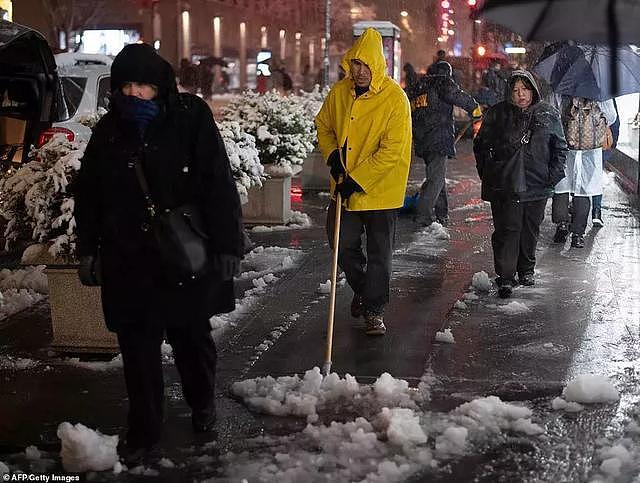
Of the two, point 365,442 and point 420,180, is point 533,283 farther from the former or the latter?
point 420,180

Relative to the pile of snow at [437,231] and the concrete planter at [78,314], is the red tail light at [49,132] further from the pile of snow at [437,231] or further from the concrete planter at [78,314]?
the concrete planter at [78,314]

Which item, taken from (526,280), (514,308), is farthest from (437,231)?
(514,308)

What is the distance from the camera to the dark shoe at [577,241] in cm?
1043

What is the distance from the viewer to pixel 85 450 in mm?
4812

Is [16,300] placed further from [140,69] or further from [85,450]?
[140,69]

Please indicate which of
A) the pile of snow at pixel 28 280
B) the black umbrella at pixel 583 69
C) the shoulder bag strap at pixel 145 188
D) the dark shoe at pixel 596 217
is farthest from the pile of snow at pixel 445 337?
the dark shoe at pixel 596 217

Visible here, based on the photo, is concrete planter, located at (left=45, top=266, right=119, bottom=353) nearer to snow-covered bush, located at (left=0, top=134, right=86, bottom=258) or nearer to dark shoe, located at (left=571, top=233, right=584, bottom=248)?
snow-covered bush, located at (left=0, top=134, right=86, bottom=258)

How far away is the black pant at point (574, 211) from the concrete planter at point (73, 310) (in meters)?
5.74

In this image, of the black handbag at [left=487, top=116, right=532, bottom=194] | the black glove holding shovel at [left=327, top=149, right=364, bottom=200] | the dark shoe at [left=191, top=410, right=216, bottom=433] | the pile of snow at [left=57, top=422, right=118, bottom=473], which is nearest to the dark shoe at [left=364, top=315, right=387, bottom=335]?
the black glove holding shovel at [left=327, top=149, right=364, bottom=200]

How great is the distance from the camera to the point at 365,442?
5000 mm

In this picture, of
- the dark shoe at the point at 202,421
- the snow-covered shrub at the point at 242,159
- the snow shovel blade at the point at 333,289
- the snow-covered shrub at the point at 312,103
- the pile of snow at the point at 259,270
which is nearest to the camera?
the dark shoe at the point at 202,421

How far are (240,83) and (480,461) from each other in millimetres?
56304

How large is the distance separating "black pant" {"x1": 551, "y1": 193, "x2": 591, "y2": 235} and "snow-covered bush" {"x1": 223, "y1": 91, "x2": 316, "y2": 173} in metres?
3.12

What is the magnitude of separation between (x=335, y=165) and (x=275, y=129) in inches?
198
